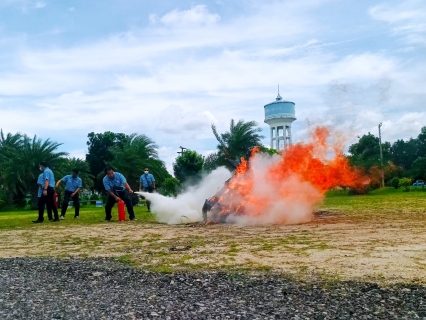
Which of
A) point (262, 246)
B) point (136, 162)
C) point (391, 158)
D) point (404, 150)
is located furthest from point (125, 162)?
point (404, 150)

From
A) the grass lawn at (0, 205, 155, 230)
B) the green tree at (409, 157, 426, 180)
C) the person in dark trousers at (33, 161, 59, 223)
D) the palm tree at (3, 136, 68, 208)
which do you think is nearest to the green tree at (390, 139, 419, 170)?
the green tree at (409, 157, 426, 180)

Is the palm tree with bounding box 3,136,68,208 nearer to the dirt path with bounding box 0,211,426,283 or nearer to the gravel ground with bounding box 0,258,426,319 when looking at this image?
the dirt path with bounding box 0,211,426,283

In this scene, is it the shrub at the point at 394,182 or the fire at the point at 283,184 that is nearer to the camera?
the fire at the point at 283,184

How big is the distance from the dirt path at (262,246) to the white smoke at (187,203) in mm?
2103

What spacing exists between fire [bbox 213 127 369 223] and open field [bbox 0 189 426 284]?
1.23 metres

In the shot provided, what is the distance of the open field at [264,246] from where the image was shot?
7.01 m

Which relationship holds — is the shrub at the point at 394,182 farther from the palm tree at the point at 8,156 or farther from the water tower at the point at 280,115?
the palm tree at the point at 8,156

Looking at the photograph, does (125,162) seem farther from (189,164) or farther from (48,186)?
(48,186)

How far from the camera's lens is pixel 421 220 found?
13625mm

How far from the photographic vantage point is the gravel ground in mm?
4938

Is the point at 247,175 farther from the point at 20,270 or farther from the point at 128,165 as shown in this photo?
the point at 128,165

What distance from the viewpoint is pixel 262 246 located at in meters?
9.44

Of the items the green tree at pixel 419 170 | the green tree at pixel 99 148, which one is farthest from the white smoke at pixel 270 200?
the green tree at pixel 99 148

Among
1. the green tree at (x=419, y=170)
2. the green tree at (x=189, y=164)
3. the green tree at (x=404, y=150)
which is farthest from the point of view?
the green tree at (x=404, y=150)
